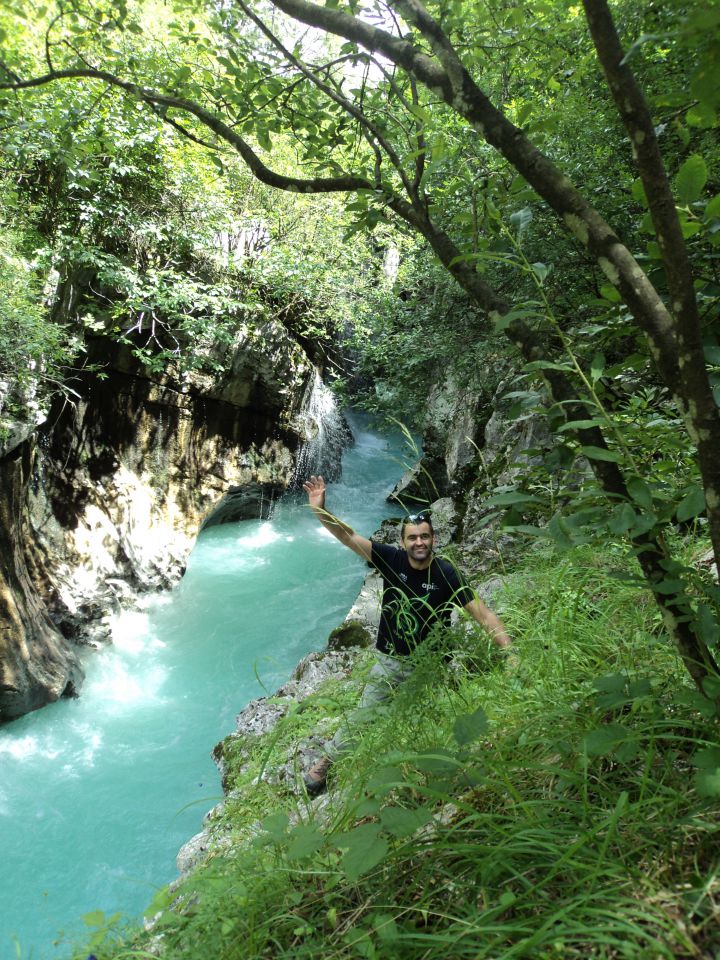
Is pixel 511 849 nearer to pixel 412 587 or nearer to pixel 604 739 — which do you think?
pixel 604 739

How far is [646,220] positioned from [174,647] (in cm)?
857

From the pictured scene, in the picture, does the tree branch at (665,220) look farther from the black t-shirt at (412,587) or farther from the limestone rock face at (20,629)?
the limestone rock face at (20,629)

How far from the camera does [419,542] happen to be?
3197 millimetres

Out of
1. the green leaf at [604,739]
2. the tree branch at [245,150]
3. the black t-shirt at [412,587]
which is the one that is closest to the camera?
the green leaf at [604,739]

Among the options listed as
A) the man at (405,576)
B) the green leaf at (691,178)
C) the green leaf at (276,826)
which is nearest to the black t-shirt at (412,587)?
A: the man at (405,576)

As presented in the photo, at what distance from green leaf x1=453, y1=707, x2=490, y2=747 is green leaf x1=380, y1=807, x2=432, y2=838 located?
18 cm

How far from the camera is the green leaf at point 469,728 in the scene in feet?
4.32

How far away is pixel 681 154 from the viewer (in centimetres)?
416

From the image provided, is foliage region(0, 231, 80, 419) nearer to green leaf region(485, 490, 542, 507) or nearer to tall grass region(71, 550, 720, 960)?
tall grass region(71, 550, 720, 960)

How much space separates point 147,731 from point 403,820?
6842 millimetres

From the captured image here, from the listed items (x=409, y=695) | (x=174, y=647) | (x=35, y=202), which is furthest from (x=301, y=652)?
(x=35, y=202)

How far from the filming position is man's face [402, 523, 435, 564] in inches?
126

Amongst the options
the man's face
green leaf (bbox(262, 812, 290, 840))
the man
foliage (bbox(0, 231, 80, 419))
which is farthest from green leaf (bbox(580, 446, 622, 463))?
foliage (bbox(0, 231, 80, 419))

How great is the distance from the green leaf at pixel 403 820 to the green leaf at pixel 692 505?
2.68 ft
